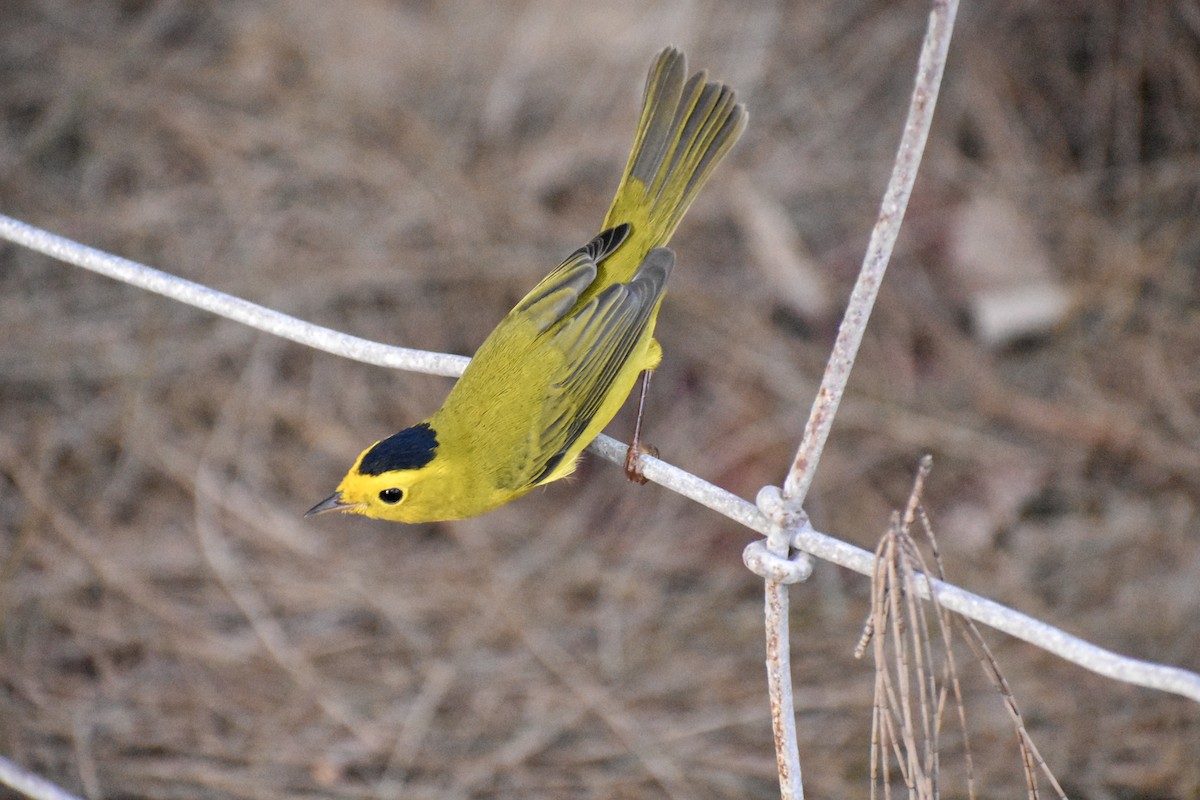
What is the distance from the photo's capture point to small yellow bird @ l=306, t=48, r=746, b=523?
3.07 m

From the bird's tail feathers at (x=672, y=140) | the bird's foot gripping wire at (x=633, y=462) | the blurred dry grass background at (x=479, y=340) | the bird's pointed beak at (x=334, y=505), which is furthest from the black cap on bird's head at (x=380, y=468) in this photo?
the blurred dry grass background at (x=479, y=340)

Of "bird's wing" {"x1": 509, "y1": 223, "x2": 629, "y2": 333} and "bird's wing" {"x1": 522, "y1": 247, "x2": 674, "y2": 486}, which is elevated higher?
"bird's wing" {"x1": 509, "y1": 223, "x2": 629, "y2": 333}

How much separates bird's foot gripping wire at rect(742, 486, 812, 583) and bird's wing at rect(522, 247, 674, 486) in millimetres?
1346

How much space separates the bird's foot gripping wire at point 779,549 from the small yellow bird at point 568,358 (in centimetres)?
110

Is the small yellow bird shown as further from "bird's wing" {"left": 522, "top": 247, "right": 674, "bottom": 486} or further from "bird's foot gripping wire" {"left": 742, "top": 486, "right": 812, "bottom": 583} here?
"bird's foot gripping wire" {"left": 742, "top": 486, "right": 812, "bottom": 583}

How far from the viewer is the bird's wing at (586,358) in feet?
10.7

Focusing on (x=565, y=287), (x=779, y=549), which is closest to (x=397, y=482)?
(x=565, y=287)

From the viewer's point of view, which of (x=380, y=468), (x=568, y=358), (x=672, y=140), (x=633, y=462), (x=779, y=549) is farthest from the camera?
(x=672, y=140)

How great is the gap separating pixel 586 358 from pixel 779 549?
4.74 feet

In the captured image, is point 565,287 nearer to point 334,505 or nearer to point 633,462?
point 633,462

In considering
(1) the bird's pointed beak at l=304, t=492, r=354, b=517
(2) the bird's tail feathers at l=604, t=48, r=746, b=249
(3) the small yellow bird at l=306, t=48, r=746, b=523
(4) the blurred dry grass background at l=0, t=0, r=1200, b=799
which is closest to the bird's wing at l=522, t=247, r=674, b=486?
(3) the small yellow bird at l=306, t=48, r=746, b=523

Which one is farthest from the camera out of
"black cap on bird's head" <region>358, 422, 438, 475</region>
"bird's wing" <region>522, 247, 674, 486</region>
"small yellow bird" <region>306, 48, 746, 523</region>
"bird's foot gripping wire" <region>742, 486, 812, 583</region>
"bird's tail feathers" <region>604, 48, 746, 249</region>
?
"bird's tail feathers" <region>604, 48, 746, 249</region>

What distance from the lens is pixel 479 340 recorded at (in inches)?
213

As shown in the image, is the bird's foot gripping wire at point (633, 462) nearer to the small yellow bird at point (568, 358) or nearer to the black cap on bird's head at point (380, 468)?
the small yellow bird at point (568, 358)
